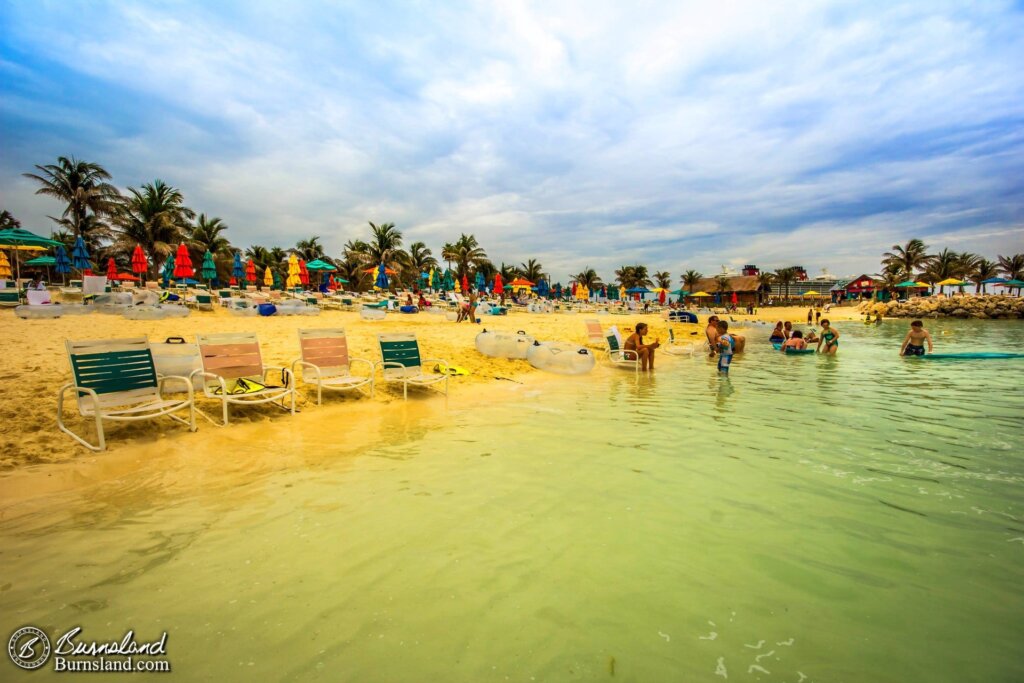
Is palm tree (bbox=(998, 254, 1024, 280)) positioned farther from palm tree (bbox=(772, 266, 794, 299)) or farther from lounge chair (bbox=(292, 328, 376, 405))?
lounge chair (bbox=(292, 328, 376, 405))

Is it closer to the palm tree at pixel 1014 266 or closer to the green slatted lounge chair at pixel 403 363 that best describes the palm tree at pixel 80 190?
the green slatted lounge chair at pixel 403 363

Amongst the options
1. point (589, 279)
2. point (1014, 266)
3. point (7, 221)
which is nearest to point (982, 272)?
point (1014, 266)

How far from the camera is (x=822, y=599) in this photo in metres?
2.63

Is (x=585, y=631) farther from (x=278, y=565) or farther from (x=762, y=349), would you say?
(x=762, y=349)

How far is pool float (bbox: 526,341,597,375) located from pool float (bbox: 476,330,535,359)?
0.27 metres

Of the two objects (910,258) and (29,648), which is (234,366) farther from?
(910,258)

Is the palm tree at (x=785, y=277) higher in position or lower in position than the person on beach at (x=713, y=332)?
higher

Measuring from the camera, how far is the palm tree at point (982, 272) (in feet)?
208

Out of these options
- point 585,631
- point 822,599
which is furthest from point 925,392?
point 585,631

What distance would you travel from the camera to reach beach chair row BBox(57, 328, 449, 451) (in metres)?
5.19

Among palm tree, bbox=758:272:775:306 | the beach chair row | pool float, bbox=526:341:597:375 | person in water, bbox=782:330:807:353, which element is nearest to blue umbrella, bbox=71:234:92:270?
the beach chair row

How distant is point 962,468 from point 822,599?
3.86m

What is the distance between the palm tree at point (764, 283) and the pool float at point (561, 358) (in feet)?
227

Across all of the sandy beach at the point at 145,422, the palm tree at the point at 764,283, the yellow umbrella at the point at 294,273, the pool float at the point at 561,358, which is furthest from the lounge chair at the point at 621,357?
the palm tree at the point at 764,283
